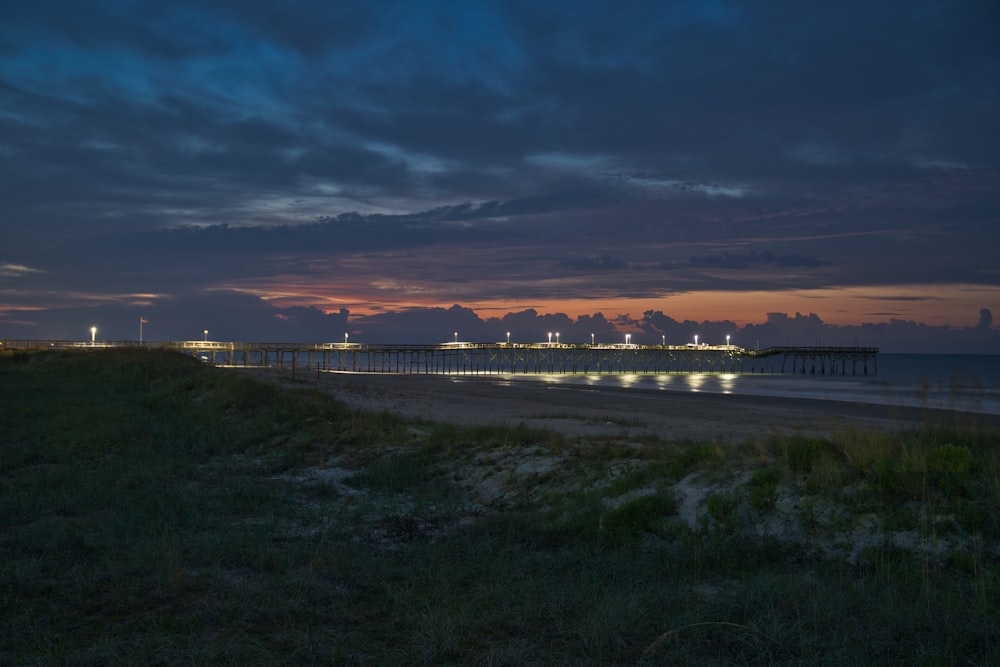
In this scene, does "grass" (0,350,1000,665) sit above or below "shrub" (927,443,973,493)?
below

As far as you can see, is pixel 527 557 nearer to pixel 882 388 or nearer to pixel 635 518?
pixel 635 518

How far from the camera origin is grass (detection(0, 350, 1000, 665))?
17.3 ft

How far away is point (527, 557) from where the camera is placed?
297 inches

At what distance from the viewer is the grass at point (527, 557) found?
17.3 feet

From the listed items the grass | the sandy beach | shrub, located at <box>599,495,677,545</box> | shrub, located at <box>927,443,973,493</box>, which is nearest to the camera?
the grass

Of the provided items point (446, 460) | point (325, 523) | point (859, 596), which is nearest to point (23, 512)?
point (325, 523)

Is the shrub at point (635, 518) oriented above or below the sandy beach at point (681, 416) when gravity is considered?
above

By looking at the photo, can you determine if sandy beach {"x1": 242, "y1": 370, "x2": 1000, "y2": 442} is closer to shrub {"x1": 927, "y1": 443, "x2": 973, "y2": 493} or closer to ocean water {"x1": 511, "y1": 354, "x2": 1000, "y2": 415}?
ocean water {"x1": 511, "y1": 354, "x2": 1000, "y2": 415}

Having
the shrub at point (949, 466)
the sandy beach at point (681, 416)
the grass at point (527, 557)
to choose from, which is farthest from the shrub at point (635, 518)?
the sandy beach at point (681, 416)

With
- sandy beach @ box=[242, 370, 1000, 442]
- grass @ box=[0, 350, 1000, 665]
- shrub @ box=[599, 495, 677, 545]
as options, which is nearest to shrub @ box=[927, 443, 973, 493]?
grass @ box=[0, 350, 1000, 665]

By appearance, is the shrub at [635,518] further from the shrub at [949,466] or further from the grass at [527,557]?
the shrub at [949,466]

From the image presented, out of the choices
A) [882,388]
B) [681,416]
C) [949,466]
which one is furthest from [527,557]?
[882,388]

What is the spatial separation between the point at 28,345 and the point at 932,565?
98.1 m

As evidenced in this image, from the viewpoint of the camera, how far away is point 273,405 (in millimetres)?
20062
